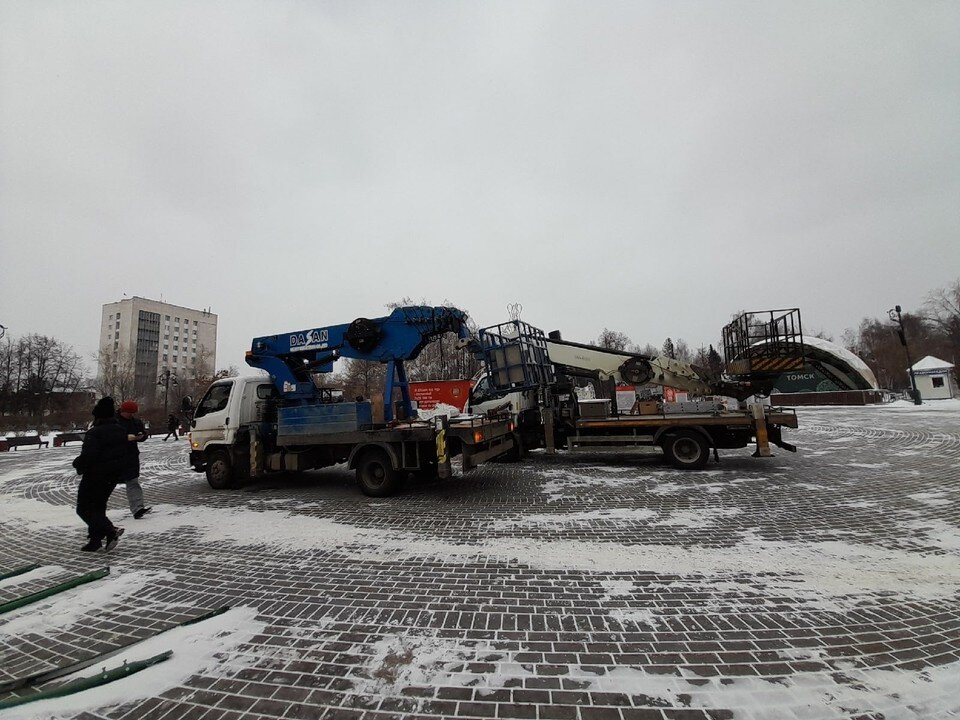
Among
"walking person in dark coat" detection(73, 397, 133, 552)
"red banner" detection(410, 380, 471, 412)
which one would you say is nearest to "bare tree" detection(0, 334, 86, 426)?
"red banner" detection(410, 380, 471, 412)

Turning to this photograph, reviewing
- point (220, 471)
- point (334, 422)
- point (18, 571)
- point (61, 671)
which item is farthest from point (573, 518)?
point (220, 471)

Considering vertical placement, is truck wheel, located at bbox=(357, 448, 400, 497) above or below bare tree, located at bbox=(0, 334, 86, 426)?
below

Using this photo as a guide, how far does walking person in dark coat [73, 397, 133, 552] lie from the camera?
4895 millimetres

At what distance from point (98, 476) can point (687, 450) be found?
10.2 meters

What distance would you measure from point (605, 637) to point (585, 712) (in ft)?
2.46

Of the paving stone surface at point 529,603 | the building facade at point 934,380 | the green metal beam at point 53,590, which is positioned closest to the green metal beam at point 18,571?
the paving stone surface at point 529,603

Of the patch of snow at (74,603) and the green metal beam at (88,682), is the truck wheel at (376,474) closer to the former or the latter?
the patch of snow at (74,603)

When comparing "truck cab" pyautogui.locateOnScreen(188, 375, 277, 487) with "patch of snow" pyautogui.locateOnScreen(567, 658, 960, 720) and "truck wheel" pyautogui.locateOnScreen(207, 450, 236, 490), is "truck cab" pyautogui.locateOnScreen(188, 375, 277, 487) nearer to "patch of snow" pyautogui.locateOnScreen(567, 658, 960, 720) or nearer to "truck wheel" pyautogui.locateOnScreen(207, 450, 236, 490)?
"truck wheel" pyautogui.locateOnScreen(207, 450, 236, 490)

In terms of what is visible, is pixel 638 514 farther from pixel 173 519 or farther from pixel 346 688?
pixel 173 519

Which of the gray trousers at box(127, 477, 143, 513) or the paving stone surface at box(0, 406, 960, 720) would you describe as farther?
the gray trousers at box(127, 477, 143, 513)

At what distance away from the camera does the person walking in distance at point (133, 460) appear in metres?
5.48

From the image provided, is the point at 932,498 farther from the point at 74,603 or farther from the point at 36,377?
the point at 36,377

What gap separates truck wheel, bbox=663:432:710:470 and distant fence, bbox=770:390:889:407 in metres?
29.3

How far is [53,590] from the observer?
3.75 m
